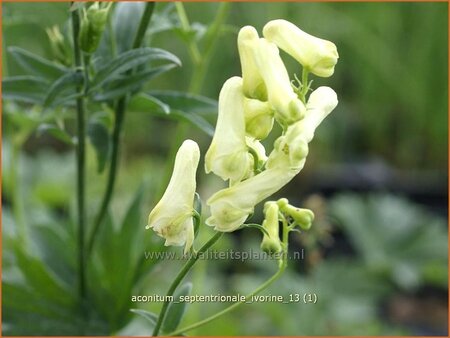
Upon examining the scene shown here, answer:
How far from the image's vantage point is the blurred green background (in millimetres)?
1543

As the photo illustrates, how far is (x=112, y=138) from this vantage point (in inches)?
27.5

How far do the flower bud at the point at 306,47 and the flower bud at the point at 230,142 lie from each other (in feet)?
0.13

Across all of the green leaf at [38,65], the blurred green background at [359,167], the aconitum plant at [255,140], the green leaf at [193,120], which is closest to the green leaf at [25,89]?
the green leaf at [38,65]

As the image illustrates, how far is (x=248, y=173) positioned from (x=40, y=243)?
1.41 ft

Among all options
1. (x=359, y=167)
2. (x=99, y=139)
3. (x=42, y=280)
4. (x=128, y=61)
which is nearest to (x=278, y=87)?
(x=128, y=61)

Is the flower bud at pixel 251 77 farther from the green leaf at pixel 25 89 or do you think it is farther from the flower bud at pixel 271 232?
the green leaf at pixel 25 89

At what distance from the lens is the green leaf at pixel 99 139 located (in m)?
0.71

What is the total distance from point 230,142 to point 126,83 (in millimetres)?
211

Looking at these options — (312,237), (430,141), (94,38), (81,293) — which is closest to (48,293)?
(81,293)

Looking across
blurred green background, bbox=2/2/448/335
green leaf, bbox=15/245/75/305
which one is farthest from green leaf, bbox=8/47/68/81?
blurred green background, bbox=2/2/448/335

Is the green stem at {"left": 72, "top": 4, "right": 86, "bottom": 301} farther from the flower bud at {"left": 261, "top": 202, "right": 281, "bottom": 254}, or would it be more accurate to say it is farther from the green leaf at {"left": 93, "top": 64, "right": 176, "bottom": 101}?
the flower bud at {"left": 261, "top": 202, "right": 281, "bottom": 254}

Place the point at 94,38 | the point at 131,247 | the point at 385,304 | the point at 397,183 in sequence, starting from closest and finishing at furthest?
the point at 94,38 → the point at 131,247 → the point at 385,304 → the point at 397,183

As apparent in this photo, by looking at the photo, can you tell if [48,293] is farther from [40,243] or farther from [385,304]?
[385,304]

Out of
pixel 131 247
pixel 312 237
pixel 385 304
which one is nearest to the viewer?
pixel 131 247
